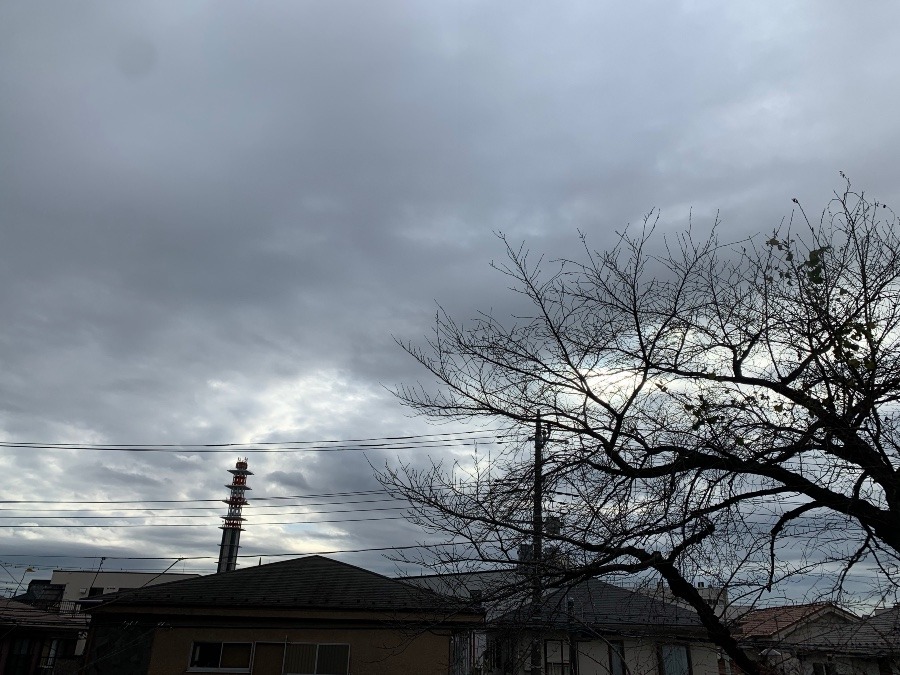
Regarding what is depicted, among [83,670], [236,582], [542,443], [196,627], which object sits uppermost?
[542,443]

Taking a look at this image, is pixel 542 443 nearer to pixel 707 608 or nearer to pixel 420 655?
pixel 707 608

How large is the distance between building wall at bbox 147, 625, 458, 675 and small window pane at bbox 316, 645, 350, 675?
0.13m

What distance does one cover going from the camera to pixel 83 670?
54.9 ft

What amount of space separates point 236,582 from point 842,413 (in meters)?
16.4

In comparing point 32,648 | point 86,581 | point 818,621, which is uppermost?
point 86,581

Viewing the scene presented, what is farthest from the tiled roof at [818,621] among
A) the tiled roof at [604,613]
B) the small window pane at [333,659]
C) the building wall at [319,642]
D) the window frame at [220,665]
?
the window frame at [220,665]

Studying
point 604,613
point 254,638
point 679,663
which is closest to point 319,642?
point 254,638

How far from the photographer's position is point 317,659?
16531 millimetres

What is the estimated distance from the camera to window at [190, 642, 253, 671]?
1653 centimetres

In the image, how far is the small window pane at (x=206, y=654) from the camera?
54.3 ft

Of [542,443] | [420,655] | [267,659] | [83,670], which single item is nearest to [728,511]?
[542,443]

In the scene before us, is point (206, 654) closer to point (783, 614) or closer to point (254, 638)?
point (254, 638)

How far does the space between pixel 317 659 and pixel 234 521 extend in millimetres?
67092

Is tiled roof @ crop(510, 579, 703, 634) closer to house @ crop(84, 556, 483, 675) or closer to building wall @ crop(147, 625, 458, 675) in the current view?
building wall @ crop(147, 625, 458, 675)
